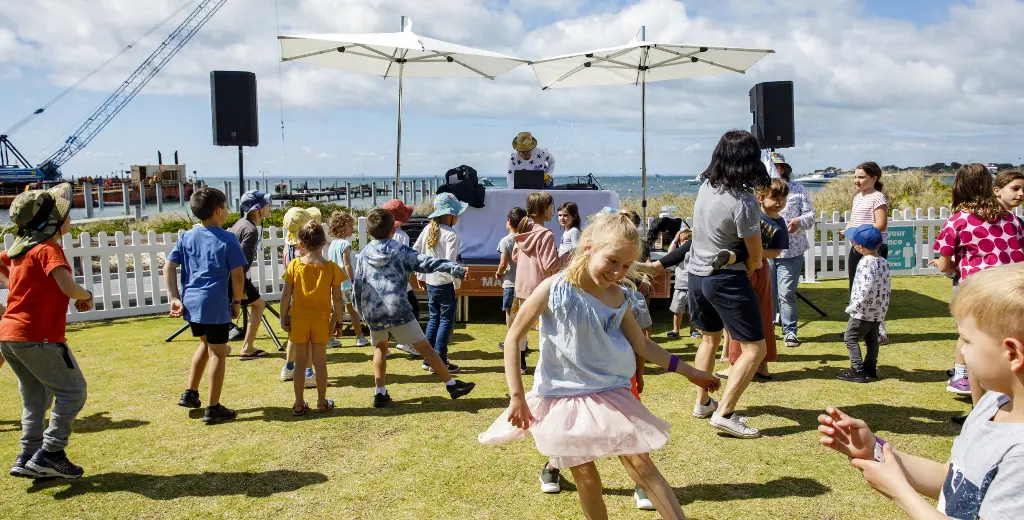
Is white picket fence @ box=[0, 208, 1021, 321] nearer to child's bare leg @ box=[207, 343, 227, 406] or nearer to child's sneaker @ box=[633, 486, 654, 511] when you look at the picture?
child's bare leg @ box=[207, 343, 227, 406]

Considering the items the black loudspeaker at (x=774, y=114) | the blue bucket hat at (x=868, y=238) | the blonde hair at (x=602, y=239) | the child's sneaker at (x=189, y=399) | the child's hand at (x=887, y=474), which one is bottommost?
the child's sneaker at (x=189, y=399)

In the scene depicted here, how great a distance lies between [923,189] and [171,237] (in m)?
18.7

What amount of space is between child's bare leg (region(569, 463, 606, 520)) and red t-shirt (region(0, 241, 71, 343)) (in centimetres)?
271

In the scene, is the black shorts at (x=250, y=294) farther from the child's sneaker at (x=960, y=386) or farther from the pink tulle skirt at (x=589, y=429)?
the child's sneaker at (x=960, y=386)

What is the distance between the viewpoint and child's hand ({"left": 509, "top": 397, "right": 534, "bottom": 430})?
2609 mm

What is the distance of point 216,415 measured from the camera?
4730 mm

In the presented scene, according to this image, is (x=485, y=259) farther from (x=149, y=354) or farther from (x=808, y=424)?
(x=808, y=424)

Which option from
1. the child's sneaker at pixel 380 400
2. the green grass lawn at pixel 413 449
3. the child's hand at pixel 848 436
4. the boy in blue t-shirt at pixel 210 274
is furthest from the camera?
the child's sneaker at pixel 380 400

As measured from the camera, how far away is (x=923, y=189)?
19453 mm

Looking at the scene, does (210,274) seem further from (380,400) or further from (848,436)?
(848,436)

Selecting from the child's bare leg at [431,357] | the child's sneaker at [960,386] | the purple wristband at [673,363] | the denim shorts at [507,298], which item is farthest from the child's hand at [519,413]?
the child's sneaker at [960,386]

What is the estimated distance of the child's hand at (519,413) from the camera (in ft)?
8.56

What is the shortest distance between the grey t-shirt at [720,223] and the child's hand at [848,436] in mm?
2499

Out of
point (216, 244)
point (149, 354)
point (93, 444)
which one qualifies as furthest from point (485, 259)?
point (93, 444)
